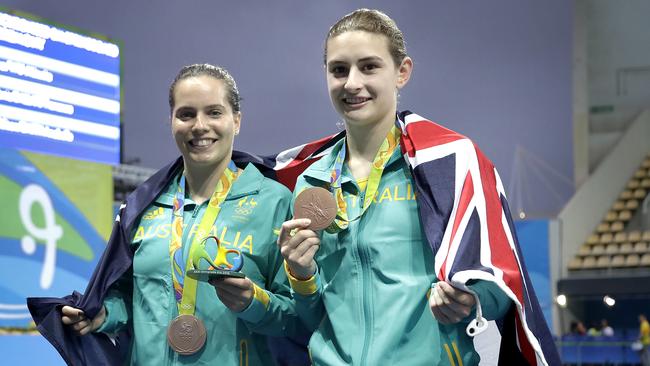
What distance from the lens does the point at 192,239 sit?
2.71 meters

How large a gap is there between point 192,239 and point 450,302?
0.94m

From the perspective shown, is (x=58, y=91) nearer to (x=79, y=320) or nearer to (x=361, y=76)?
(x=79, y=320)

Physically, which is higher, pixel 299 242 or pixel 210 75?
pixel 210 75

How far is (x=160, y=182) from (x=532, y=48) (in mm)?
18081

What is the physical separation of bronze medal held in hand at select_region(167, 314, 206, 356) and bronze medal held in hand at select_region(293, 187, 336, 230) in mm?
561

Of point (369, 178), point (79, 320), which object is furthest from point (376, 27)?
point (79, 320)

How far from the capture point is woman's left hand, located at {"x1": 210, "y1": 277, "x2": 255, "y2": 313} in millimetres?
2428

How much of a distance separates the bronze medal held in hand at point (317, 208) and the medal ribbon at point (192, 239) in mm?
493

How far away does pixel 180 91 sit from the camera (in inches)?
109

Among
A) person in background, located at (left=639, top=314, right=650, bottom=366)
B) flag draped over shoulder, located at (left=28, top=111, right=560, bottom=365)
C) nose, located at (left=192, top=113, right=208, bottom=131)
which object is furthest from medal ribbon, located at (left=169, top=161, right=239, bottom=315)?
person in background, located at (left=639, top=314, right=650, bottom=366)

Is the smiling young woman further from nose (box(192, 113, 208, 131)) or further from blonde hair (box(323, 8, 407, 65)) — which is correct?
nose (box(192, 113, 208, 131))

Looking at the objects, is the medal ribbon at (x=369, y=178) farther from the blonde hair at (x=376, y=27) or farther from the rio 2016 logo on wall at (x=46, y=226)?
the rio 2016 logo on wall at (x=46, y=226)

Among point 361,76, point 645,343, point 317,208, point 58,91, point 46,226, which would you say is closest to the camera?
point 317,208

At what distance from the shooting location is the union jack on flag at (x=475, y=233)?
6.83 feet
